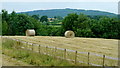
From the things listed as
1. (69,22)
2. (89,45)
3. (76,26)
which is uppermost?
(69,22)

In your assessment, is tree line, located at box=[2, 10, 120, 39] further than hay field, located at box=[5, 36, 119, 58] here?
Yes

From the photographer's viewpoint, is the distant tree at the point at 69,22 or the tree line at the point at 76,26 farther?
the distant tree at the point at 69,22

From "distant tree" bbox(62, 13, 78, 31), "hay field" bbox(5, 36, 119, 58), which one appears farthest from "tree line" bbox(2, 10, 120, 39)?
"hay field" bbox(5, 36, 119, 58)

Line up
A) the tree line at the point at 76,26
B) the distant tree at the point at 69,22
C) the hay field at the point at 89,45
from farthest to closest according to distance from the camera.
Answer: the distant tree at the point at 69,22 → the tree line at the point at 76,26 → the hay field at the point at 89,45

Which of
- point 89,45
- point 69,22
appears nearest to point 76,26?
point 69,22

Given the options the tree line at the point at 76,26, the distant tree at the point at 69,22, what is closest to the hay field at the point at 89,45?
the tree line at the point at 76,26

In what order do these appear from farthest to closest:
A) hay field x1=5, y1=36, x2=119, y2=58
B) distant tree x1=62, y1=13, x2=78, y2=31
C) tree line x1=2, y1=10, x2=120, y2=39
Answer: distant tree x1=62, y1=13, x2=78, y2=31 < tree line x1=2, y1=10, x2=120, y2=39 < hay field x1=5, y1=36, x2=119, y2=58

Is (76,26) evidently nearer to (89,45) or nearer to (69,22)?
(69,22)

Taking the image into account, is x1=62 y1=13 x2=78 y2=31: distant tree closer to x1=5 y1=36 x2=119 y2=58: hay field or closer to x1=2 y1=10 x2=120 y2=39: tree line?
x1=2 y1=10 x2=120 y2=39: tree line

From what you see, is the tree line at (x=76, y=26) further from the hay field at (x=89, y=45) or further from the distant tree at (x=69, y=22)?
the hay field at (x=89, y=45)

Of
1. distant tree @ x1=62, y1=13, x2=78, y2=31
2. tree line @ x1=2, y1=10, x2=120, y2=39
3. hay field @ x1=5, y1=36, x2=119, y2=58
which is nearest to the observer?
hay field @ x1=5, y1=36, x2=119, y2=58

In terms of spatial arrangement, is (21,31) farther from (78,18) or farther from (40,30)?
(78,18)

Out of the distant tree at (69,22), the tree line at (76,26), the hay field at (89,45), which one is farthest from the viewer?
the distant tree at (69,22)

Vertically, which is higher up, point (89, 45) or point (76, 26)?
point (89, 45)
